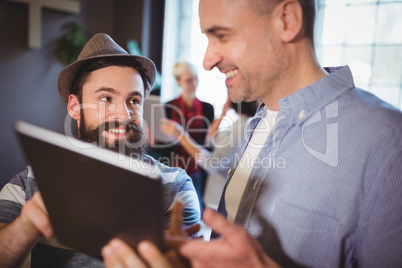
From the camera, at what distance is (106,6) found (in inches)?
165

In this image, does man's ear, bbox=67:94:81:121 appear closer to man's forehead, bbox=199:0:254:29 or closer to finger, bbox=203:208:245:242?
man's forehead, bbox=199:0:254:29

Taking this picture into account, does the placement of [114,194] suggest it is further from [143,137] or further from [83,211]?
[143,137]

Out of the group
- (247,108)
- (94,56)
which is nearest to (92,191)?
(94,56)

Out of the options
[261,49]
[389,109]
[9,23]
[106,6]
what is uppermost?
[106,6]

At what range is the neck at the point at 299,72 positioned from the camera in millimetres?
896

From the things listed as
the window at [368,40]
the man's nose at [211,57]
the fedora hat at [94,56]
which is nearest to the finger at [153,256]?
the man's nose at [211,57]

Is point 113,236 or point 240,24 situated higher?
point 240,24

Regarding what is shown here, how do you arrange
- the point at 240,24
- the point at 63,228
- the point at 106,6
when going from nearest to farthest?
the point at 63,228, the point at 240,24, the point at 106,6

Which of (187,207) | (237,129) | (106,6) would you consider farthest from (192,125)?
(106,6)

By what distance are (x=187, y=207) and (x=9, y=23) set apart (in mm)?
3432

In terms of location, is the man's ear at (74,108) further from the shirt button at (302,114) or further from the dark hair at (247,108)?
the dark hair at (247,108)

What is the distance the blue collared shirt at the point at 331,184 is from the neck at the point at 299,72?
0.13ft

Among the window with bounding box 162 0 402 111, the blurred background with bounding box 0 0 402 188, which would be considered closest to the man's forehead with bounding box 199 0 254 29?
the blurred background with bounding box 0 0 402 188

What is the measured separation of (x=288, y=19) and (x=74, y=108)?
784 millimetres
